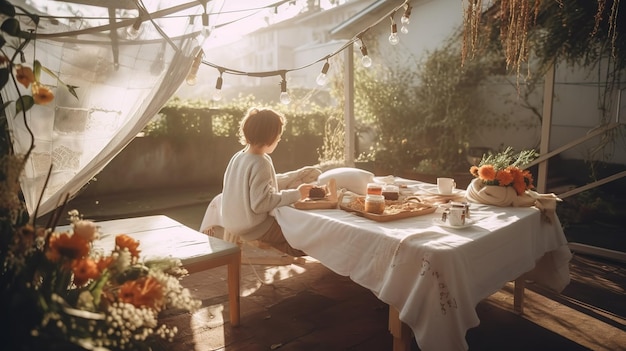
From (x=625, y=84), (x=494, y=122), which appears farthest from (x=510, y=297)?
(x=494, y=122)

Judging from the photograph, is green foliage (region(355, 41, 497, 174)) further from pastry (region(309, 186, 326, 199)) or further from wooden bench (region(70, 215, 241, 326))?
wooden bench (region(70, 215, 241, 326))

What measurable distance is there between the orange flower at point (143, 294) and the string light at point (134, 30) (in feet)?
3.81

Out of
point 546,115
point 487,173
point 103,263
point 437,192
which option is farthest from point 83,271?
point 546,115

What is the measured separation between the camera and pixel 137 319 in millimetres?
963

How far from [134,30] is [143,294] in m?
1.22

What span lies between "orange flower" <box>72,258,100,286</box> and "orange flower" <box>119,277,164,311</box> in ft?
0.27

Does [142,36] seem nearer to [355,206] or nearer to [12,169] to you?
[12,169]

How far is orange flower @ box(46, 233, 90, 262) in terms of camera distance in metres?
1.05

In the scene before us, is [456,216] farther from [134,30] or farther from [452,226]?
[134,30]

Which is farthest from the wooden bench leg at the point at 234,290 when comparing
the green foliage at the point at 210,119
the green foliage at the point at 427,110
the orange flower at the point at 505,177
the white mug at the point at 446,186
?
the green foliage at the point at 210,119

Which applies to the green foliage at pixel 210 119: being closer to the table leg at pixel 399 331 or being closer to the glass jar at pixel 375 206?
the glass jar at pixel 375 206

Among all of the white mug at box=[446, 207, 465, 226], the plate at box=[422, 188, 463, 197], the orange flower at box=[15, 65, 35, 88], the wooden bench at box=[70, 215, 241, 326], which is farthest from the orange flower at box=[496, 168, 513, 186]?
the orange flower at box=[15, 65, 35, 88]

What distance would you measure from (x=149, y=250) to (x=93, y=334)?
4.19ft

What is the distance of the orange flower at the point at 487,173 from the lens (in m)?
2.40
